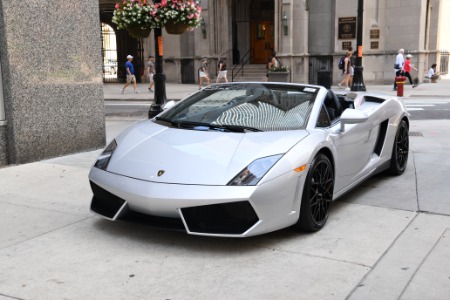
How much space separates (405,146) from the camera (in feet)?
23.1

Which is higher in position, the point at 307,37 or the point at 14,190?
the point at 307,37

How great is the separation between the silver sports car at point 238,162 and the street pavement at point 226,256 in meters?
0.23

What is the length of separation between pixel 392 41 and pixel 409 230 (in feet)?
76.4

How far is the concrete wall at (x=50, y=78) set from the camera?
23.7ft

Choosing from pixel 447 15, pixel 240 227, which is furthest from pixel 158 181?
pixel 447 15

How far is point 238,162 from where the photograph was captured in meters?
4.18

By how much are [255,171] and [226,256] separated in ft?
2.34

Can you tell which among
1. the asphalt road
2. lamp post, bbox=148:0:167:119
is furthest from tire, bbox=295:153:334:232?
the asphalt road

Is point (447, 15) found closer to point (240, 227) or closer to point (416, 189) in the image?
point (416, 189)

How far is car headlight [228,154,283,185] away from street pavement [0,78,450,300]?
1.97 feet

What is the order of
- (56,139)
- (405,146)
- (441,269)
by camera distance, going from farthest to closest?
(56,139) < (405,146) < (441,269)

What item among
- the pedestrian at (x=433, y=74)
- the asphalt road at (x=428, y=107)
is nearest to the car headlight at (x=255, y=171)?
the asphalt road at (x=428, y=107)

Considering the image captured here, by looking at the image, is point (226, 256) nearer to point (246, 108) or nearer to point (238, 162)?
point (238, 162)

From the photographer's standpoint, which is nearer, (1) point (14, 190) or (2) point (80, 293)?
(2) point (80, 293)
